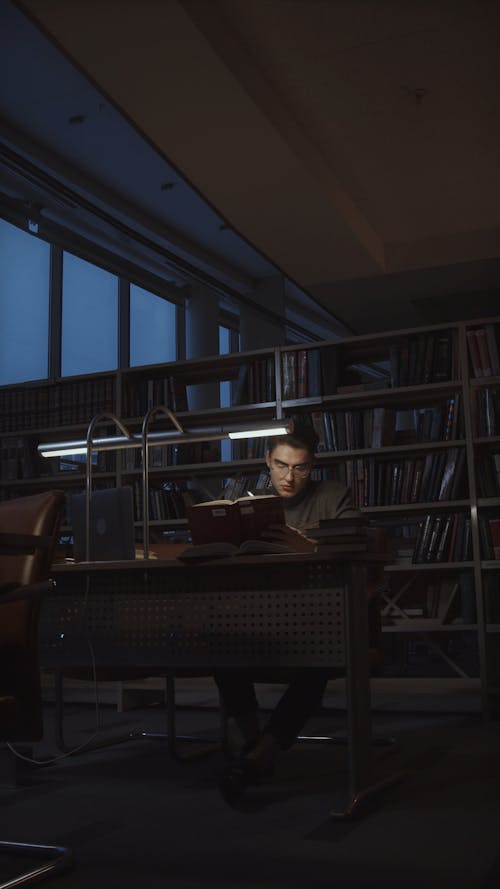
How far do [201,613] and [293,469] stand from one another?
99cm

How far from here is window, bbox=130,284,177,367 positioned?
341 inches

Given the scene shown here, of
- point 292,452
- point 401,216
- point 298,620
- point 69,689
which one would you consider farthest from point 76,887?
point 401,216

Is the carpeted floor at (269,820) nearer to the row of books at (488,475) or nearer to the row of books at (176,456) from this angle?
the row of books at (488,475)

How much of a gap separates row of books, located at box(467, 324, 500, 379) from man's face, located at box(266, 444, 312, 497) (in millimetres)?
1499

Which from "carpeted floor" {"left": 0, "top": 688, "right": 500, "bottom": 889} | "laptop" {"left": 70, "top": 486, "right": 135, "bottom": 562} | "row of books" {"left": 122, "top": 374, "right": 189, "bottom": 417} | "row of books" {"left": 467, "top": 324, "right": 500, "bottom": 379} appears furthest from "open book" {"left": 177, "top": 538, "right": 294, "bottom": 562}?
"row of books" {"left": 122, "top": 374, "right": 189, "bottom": 417}

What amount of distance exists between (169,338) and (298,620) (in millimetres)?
7019

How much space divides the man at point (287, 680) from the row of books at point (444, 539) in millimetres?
1276

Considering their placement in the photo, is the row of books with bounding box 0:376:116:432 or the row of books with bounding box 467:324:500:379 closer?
the row of books with bounding box 467:324:500:379

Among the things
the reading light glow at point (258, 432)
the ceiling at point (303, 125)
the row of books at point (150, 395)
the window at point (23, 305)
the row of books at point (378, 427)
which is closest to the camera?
the reading light glow at point (258, 432)

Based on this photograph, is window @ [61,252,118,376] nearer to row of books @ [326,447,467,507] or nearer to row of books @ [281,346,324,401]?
row of books @ [281,346,324,401]

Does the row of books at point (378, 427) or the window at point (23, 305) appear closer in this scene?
the row of books at point (378, 427)

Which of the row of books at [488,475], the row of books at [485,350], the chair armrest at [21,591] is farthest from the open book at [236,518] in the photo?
the row of books at [485,350]

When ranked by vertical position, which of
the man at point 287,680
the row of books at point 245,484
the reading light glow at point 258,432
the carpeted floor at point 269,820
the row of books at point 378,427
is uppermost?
the row of books at point 378,427

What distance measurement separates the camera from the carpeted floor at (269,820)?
6.26 ft
